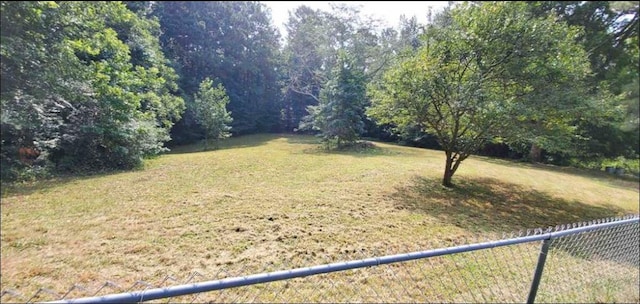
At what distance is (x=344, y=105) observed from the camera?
1362 centimetres

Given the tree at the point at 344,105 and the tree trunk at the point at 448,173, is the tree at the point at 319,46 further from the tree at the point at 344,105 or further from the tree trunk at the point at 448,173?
the tree trunk at the point at 448,173

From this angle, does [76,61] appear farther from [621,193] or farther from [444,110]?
[621,193]

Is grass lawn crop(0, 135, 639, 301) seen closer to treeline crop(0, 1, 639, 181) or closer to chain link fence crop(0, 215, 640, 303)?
chain link fence crop(0, 215, 640, 303)

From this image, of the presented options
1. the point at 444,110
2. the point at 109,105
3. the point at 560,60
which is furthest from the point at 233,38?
the point at 560,60

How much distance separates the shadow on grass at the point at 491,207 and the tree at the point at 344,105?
6.50 m

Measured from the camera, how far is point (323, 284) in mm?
2750

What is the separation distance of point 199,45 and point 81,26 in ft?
45.6

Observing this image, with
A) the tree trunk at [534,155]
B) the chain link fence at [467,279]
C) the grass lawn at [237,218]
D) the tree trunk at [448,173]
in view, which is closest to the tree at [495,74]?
the tree trunk at [448,173]

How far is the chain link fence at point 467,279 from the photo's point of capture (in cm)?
250

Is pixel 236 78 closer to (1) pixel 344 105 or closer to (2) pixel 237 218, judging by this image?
(1) pixel 344 105

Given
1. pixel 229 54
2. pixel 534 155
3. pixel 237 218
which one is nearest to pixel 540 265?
pixel 237 218

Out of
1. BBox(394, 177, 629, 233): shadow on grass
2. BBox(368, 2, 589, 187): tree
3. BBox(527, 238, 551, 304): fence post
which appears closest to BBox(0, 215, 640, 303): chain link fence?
BBox(527, 238, 551, 304): fence post

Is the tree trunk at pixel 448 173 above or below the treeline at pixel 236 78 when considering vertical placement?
below

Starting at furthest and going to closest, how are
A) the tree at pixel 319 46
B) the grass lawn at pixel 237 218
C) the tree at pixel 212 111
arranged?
1. the tree at pixel 319 46
2. the tree at pixel 212 111
3. the grass lawn at pixel 237 218
